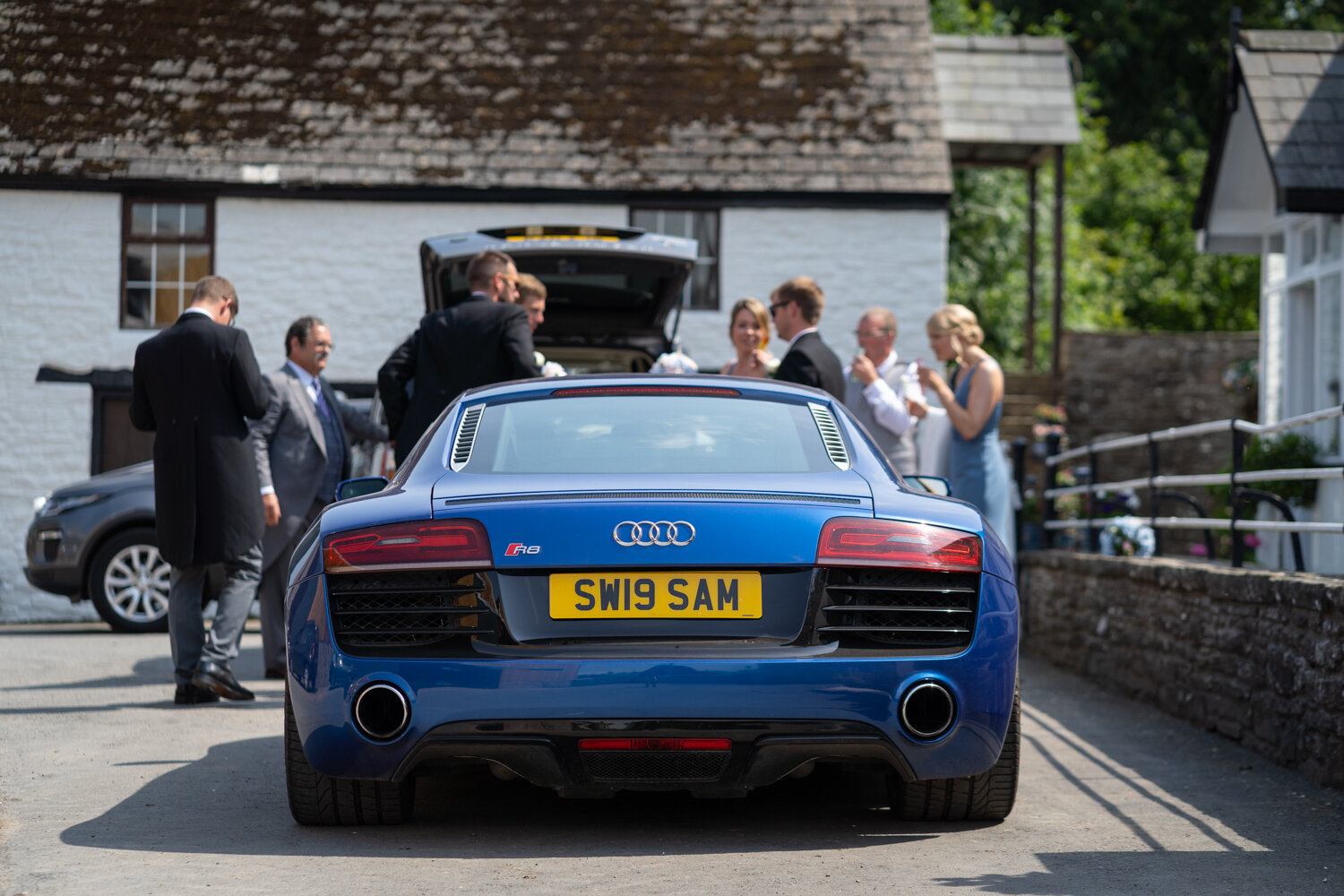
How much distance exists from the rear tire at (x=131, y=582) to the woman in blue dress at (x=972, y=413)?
692cm

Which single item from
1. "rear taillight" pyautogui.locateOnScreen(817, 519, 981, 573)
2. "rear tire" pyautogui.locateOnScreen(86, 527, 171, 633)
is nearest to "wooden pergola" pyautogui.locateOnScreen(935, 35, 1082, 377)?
"rear tire" pyautogui.locateOnScreen(86, 527, 171, 633)

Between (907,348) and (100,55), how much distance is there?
9.64m

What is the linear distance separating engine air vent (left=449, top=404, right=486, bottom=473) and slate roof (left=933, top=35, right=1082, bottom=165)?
56.1ft

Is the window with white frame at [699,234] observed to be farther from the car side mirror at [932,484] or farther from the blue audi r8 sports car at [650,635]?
the blue audi r8 sports car at [650,635]

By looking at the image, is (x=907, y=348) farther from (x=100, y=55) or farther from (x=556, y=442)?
(x=556, y=442)

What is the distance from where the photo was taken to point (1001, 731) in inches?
177

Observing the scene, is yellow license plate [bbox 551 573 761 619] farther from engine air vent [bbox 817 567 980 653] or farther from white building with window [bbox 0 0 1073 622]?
white building with window [bbox 0 0 1073 622]

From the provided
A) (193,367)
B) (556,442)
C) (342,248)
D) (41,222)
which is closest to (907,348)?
(342,248)

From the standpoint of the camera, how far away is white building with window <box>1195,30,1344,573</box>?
12.9 m

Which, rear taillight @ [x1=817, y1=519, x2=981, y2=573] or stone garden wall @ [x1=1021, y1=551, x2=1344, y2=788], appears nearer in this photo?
rear taillight @ [x1=817, y1=519, x2=981, y2=573]

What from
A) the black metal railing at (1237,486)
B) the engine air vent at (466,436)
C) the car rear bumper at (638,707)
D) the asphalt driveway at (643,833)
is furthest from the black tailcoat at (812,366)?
the car rear bumper at (638,707)

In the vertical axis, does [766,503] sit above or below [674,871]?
above

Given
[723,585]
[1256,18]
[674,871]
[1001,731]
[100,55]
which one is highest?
[1256,18]

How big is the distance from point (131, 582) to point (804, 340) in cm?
710
